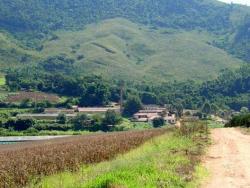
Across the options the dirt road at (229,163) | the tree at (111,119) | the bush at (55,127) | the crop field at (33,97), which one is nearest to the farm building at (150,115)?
the tree at (111,119)

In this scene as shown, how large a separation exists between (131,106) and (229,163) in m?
119

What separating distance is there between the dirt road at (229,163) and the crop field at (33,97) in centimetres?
10871

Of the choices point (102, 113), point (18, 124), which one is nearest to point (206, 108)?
point (102, 113)

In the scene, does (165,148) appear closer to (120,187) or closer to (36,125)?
(120,187)

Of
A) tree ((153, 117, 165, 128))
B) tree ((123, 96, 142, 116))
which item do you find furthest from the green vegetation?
tree ((123, 96, 142, 116))

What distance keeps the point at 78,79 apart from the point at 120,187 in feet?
481

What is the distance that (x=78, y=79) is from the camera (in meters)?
160

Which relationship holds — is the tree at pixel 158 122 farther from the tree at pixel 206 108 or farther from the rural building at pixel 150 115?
the tree at pixel 206 108

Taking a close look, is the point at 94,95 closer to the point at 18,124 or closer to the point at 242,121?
the point at 18,124

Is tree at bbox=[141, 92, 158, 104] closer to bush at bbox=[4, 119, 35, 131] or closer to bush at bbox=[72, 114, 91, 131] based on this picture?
bush at bbox=[72, 114, 91, 131]

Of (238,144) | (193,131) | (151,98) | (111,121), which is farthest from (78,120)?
(238,144)

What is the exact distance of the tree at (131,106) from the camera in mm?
139325

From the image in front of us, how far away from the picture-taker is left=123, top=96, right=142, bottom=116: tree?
457 ft

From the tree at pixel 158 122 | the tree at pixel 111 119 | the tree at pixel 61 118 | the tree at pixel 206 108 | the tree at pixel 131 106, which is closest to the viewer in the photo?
the tree at pixel 111 119
